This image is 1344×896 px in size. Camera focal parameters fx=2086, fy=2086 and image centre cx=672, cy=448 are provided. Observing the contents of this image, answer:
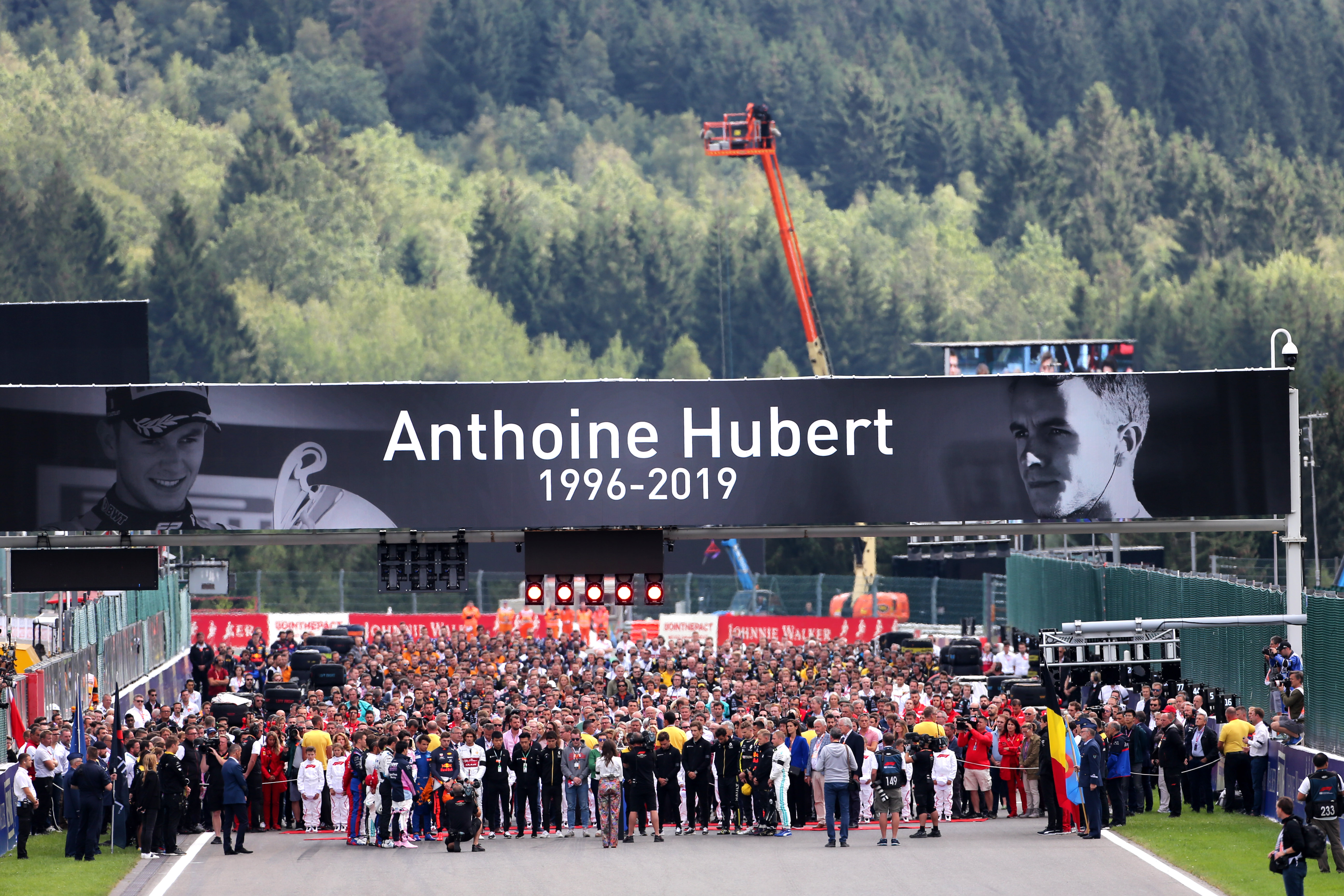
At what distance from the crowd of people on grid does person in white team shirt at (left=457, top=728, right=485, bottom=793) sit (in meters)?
0.02

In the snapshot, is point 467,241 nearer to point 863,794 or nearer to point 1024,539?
point 1024,539

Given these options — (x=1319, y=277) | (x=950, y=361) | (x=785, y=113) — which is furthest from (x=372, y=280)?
(x=950, y=361)

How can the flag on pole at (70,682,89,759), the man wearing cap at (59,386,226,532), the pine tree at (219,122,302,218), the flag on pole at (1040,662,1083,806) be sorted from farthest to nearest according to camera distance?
the pine tree at (219,122,302,218), the flag on pole at (70,682,89,759), the flag on pole at (1040,662,1083,806), the man wearing cap at (59,386,226,532)

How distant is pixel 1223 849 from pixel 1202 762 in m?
3.21

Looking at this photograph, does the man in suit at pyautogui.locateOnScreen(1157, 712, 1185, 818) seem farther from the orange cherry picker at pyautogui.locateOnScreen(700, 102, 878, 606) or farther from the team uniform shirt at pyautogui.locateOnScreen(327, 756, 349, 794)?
the orange cherry picker at pyautogui.locateOnScreen(700, 102, 878, 606)

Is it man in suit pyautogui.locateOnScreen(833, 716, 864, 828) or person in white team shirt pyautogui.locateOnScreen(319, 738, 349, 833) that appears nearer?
man in suit pyautogui.locateOnScreen(833, 716, 864, 828)

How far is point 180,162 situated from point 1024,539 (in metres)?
109

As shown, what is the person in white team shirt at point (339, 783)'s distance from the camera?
79.2ft

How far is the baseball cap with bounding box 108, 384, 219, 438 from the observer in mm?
22297

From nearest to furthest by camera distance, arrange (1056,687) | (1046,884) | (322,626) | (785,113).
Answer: (1046,884), (1056,687), (322,626), (785,113)

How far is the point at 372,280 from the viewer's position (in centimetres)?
14550

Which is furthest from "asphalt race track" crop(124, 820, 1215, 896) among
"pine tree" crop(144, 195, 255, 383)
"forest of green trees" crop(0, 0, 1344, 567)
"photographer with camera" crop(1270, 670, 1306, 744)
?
"pine tree" crop(144, 195, 255, 383)

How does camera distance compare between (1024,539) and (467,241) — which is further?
(467,241)

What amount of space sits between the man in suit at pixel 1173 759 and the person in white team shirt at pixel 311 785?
1002 centimetres
